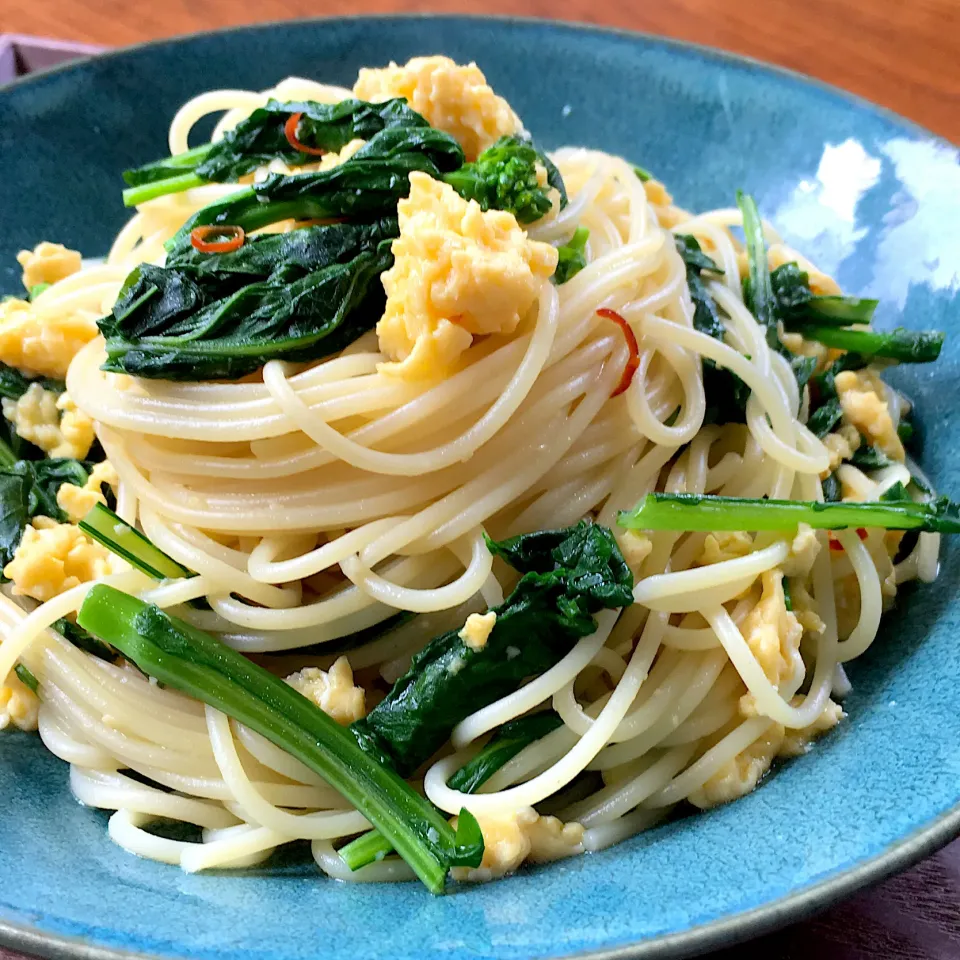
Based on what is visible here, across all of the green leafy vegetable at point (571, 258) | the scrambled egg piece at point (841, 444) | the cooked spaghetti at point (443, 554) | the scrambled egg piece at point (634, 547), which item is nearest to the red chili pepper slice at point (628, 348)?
the cooked spaghetti at point (443, 554)

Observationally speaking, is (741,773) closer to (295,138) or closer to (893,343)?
(893,343)

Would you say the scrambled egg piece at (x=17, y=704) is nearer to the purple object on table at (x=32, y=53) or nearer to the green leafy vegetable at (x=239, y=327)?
the green leafy vegetable at (x=239, y=327)

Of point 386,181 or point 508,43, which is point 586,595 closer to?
point 386,181

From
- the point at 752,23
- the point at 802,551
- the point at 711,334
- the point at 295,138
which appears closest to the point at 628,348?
the point at 711,334

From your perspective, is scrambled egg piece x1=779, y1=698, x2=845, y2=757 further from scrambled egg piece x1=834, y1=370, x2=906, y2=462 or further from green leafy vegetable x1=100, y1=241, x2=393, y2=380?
green leafy vegetable x1=100, y1=241, x2=393, y2=380

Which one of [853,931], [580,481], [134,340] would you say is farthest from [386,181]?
[853,931]

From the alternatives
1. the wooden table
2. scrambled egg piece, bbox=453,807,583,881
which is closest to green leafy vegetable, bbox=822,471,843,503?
scrambled egg piece, bbox=453,807,583,881
